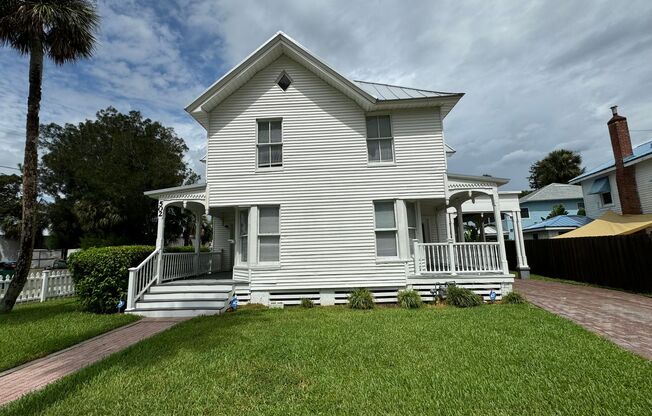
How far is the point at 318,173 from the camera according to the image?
1046 centimetres

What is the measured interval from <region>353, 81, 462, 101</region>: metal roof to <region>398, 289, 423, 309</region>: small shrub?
6.26m

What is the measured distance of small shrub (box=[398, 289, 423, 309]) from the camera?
909 cm

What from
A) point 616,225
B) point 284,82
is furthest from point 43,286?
point 616,225

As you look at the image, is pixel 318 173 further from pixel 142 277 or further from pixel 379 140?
pixel 142 277

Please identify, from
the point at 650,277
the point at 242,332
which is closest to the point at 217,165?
the point at 242,332

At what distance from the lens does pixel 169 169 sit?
28.6 metres

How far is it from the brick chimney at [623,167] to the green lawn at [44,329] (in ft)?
76.7

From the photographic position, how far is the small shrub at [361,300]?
9.21 metres

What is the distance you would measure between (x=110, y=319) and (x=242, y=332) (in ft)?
14.2

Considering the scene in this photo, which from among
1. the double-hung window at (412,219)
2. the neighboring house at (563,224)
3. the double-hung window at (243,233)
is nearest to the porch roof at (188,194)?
the double-hung window at (243,233)

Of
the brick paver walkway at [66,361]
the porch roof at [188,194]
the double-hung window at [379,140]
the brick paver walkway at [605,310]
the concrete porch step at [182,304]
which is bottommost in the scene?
the brick paver walkway at [605,310]

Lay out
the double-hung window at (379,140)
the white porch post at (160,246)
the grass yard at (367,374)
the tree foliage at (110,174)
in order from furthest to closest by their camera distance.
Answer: the tree foliage at (110,174)
the double-hung window at (379,140)
the white porch post at (160,246)
the grass yard at (367,374)

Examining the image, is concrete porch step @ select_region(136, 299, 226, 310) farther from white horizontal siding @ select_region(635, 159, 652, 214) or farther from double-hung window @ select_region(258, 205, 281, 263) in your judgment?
white horizontal siding @ select_region(635, 159, 652, 214)

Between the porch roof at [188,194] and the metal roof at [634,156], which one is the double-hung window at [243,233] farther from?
the metal roof at [634,156]
